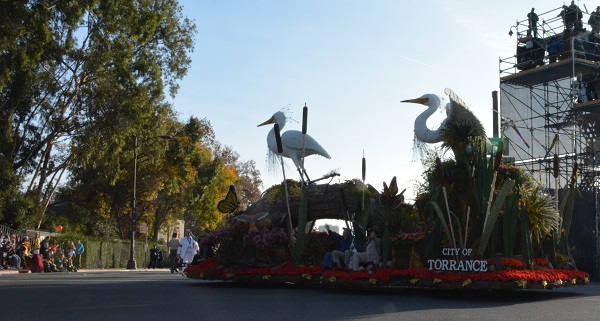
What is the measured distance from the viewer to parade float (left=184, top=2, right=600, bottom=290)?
1563 cm

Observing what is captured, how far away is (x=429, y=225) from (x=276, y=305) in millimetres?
4980

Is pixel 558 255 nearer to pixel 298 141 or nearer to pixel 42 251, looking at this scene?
pixel 298 141

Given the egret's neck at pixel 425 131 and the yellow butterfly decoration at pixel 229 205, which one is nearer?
the egret's neck at pixel 425 131

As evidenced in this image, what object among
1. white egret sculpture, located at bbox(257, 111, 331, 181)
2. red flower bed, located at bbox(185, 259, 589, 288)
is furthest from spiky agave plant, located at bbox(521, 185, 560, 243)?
white egret sculpture, located at bbox(257, 111, 331, 181)

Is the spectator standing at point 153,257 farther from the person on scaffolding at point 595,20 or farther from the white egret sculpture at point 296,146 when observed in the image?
the person on scaffolding at point 595,20

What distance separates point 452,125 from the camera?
17484 mm

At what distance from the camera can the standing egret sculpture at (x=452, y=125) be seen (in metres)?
17.3

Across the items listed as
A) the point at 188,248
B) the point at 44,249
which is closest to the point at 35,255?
the point at 44,249

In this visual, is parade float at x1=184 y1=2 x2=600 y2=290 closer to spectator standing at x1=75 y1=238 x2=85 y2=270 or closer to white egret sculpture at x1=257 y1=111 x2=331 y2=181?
white egret sculpture at x1=257 y1=111 x2=331 y2=181

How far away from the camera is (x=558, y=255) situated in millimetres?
17109

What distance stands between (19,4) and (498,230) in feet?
68.3

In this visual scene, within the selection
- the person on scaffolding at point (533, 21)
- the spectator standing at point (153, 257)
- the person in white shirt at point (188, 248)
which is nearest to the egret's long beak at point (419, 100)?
the person in white shirt at point (188, 248)

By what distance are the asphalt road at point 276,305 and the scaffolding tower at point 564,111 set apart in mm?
11646

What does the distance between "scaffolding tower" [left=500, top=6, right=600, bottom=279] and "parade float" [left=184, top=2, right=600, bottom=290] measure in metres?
9.88
